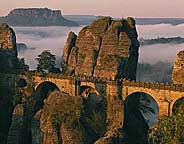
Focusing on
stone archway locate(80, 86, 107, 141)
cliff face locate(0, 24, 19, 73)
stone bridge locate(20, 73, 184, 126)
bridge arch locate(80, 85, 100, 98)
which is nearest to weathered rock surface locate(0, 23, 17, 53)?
cliff face locate(0, 24, 19, 73)

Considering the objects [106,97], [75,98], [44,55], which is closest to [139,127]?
[106,97]

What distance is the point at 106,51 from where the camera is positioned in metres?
98.3

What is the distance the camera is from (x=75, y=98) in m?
83.6

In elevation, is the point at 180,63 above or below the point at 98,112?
above

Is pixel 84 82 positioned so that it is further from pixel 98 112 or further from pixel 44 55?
pixel 44 55

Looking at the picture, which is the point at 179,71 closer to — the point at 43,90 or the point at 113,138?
the point at 113,138

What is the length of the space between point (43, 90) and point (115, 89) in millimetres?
16256

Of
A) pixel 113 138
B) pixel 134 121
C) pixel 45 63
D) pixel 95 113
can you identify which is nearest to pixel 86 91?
pixel 95 113

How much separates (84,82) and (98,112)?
28.0 ft

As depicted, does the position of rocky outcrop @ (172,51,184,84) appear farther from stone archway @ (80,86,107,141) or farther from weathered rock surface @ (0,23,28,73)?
weathered rock surface @ (0,23,28,73)

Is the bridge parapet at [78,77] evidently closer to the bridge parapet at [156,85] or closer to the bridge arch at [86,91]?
the bridge arch at [86,91]

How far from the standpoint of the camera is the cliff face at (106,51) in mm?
96375

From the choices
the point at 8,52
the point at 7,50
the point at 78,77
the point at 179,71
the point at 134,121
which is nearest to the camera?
the point at 179,71

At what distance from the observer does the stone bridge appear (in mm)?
85375
